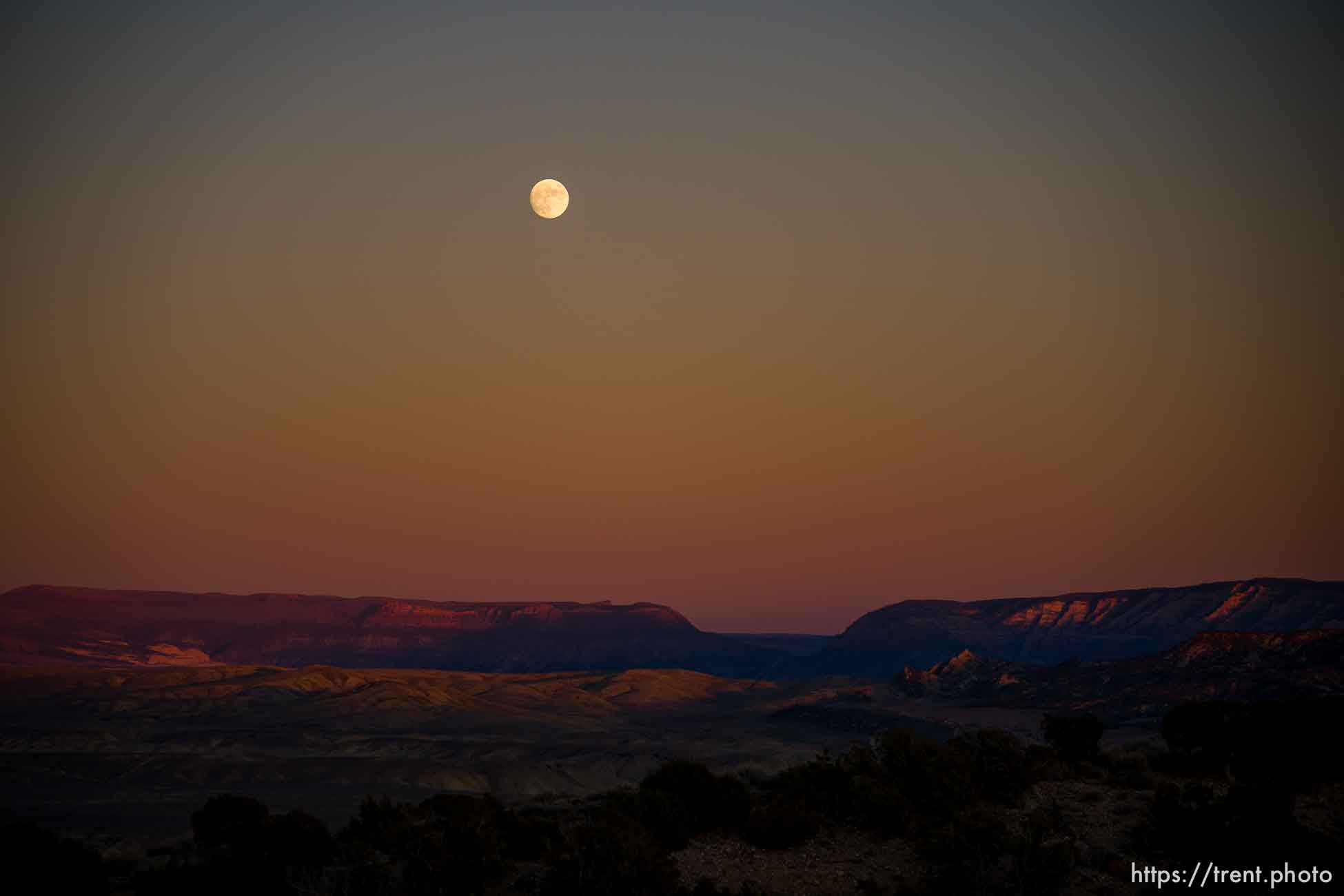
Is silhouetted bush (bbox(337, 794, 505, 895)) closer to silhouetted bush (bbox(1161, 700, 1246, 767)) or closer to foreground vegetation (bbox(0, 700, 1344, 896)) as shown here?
foreground vegetation (bbox(0, 700, 1344, 896))

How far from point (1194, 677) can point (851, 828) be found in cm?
8690

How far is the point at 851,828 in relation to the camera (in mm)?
20766

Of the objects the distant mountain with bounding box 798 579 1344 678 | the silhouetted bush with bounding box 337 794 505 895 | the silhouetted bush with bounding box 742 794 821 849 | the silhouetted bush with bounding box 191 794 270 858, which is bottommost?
the silhouetted bush with bounding box 191 794 270 858

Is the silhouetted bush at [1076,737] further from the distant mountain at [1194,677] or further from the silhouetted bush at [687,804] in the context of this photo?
the distant mountain at [1194,677]

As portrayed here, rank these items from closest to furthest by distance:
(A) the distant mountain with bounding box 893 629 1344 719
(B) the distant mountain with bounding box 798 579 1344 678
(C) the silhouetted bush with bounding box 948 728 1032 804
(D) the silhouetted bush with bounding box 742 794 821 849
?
(D) the silhouetted bush with bounding box 742 794 821 849, (C) the silhouetted bush with bounding box 948 728 1032 804, (A) the distant mountain with bounding box 893 629 1344 719, (B) the distant mountain with bounding box 798 579 1344 678

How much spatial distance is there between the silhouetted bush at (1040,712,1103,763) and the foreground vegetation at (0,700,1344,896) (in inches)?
4.4

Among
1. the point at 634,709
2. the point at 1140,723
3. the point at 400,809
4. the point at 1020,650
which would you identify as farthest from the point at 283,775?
the point at 1020,650

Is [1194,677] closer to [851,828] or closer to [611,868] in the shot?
[851,828]

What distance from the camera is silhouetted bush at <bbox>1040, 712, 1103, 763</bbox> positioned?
25719mm

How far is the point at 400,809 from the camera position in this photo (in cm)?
2289

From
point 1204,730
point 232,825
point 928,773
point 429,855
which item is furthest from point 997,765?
point 232,825

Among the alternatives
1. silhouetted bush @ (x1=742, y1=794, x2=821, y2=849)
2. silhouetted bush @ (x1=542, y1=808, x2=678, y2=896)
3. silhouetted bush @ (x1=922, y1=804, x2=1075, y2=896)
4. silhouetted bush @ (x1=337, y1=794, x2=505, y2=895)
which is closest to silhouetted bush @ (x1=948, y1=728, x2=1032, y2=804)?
silhouetted bush @ (x1=922, y1=804, x2=1075, y2=896)

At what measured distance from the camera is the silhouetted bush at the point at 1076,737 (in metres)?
25.7

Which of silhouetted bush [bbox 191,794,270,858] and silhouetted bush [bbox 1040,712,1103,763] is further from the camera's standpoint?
silhouetted bush [bbox 1040,712,1103,763]
